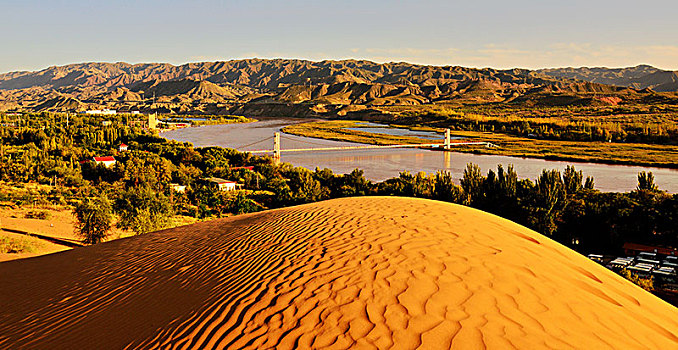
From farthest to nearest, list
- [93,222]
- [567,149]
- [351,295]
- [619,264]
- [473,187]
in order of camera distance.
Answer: [567,149], [473,187], [93,222], [619,264], [351,295]

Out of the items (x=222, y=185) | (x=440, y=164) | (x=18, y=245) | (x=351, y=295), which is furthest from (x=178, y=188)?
(x=440, y=164)

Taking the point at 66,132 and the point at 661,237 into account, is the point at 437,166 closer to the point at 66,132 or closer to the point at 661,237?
the point at 661,237

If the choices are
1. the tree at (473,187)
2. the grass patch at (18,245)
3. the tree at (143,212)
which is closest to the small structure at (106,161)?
the tree at (143,212)

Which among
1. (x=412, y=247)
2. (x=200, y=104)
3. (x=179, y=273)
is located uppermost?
(x=200, y=104)

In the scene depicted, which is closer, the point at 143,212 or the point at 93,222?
the point at 93,222

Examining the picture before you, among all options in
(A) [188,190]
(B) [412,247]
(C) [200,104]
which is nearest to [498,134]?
(A) [188,190]

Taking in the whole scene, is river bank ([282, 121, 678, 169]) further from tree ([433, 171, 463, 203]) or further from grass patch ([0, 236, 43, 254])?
grass patch ([0, 236, 43, 254])

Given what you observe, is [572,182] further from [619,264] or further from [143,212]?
[143,212]
